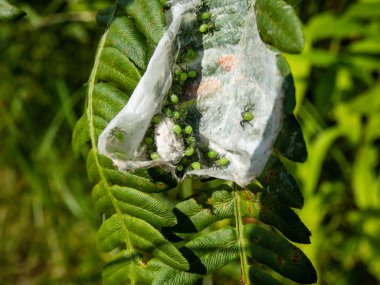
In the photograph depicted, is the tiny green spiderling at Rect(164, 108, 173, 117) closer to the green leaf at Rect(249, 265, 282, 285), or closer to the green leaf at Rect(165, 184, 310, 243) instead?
the green leaf at Rect(165, 184, 310, 243)

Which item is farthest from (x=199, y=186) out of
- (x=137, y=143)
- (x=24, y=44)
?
(x=24, y=44)

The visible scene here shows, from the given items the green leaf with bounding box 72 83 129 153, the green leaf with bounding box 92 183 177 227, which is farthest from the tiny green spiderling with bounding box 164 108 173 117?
the green leaf with bounding box 92 183 177 227

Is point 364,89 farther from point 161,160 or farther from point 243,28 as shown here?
point 161,160

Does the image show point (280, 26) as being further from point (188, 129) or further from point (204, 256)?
point (204, 256)

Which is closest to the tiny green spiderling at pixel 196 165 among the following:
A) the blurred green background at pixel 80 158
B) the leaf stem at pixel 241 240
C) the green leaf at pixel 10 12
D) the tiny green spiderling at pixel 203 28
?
the leaf stem at pixel 241 240

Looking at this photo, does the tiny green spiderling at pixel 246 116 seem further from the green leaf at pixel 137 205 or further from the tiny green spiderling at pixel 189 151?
the green leaf at pixel 137 205

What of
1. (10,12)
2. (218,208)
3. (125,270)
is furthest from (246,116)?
(10,12)
